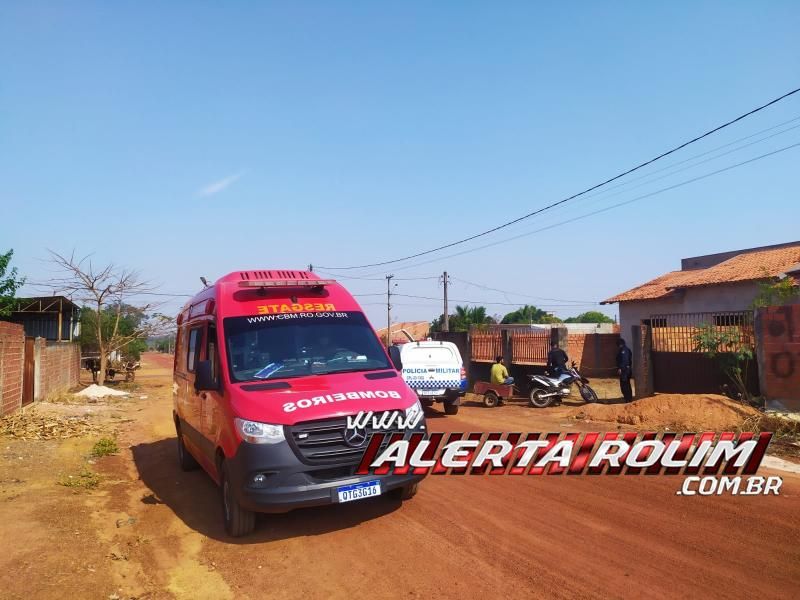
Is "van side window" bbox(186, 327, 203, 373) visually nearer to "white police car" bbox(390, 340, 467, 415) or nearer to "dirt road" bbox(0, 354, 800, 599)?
"dirt road" bbox(0, 354, 800, 599)

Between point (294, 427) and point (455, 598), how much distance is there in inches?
77.7

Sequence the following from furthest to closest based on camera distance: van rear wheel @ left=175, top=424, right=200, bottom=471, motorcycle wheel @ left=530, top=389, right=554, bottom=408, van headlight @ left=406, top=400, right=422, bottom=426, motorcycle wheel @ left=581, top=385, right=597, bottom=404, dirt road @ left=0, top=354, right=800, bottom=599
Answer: motorcycle wheel @ left=530, top=389, right=554, bottom=408 < motorcycle wheel @ left=581, top=385, right=597, bottom=404 < van rear wheel @ left=175, top=424, right=200, bottom=471 < van headlight @ left=406, top=400, right=422, bottom=426 < dirt road @ left=0, top=354, right=800, bottom=599

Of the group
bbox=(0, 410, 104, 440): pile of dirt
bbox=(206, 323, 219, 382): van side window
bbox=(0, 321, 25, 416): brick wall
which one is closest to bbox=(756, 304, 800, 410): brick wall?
bbox=(206, 323, 219, 382): van side window

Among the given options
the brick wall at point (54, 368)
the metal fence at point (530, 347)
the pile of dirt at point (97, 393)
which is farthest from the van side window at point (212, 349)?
the pile of dirt at point (97, 393)

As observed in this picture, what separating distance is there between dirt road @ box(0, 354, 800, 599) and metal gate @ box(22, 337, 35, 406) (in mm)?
8821

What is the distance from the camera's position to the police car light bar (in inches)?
274

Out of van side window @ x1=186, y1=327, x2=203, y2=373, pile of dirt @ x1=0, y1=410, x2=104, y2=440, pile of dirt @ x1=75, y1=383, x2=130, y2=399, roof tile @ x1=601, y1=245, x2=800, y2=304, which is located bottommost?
pile of dirt @ x1=75, y1=383, x2=130, y2=399

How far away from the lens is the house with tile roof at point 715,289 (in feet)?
75.2

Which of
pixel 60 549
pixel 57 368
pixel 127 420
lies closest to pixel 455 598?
pixel 60 549

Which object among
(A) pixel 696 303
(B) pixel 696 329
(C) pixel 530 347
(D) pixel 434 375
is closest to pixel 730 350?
(B) pixel 696 329

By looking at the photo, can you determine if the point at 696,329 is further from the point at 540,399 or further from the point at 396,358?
the point at 396,358

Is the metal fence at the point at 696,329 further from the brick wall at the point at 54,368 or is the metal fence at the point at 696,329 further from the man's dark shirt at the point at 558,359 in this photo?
the brick wall at the point at 54,368

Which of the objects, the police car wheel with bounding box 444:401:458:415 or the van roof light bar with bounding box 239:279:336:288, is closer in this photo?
the van roof light bar with bounding box 239:279:336:288

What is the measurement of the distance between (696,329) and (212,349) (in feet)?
37.7
